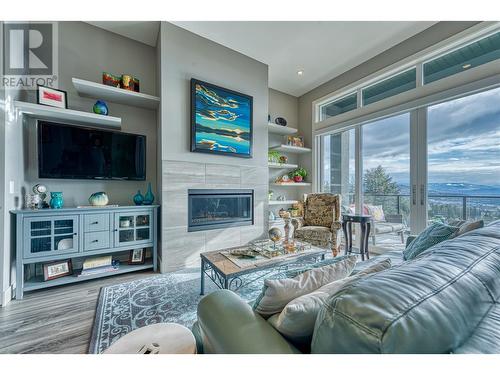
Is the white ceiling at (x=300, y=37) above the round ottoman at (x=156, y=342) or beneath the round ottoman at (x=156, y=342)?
above

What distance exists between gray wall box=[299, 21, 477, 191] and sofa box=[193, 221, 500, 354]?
3323 mm

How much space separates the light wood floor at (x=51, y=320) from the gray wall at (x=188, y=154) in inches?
34.7

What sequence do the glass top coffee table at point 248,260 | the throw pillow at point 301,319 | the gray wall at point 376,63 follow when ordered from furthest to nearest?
the gray wall at point 376,63 < the glass top coffee table at point 248,260 < the throw pillow at point 301,319

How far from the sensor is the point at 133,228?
8.48 feet

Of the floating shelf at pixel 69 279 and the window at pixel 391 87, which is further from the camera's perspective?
the window at pixel 391 87

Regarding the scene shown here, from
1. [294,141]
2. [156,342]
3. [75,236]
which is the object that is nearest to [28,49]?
Answer: [75,236]

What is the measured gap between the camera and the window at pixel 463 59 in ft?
7.84

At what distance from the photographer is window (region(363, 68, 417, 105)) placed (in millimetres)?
3101

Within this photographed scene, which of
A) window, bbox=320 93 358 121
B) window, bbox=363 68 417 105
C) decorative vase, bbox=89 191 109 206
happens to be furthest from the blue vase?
window, bbox=363 68 417 105

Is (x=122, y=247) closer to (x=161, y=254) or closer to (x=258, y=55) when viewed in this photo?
(x=161, y=254)

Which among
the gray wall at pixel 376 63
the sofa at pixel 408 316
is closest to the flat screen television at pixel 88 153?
the sofa at pixel 408 316

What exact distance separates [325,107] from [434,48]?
1908 millimetres

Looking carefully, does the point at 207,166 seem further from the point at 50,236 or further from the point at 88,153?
the point at 50,236

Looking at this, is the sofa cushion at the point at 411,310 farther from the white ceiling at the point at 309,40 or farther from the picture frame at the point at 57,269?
the white ceiling at the point at 309,40
